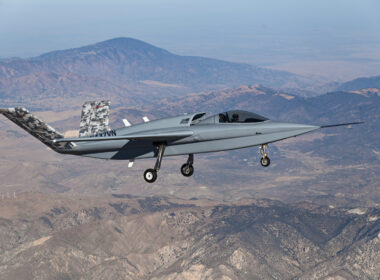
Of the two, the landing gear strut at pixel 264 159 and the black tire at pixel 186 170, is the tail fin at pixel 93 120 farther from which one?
the landing gear strut at pixel 264 159

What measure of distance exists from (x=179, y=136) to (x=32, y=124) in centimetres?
1341

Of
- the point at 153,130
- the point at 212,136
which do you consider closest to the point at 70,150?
the point at 153,130

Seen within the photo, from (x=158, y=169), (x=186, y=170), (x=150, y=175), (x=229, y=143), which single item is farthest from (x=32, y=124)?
(x=229, y=143)

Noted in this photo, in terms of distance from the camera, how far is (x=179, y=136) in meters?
40.6

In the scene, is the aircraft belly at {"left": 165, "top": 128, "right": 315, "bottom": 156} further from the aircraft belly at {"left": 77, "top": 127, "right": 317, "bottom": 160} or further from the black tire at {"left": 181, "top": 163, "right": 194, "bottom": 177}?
the black tire at {"left": 181, "top": 163, "right": 194, "bottom": 177}

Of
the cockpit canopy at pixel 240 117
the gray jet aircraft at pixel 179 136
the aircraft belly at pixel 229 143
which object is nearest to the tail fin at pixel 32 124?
the gray jet aircraft at pixel 179 136

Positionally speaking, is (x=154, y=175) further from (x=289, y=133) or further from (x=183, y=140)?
(x=289, y=133)

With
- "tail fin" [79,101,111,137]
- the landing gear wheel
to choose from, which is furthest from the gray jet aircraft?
"tail fin" [79,101,111,137]

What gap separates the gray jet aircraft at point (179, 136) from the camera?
39.5m

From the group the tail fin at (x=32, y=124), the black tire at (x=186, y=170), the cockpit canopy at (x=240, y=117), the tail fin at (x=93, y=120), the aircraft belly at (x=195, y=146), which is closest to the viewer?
the aircraft belly at (x=195, y=146)

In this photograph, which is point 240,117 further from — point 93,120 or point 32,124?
point 32,124

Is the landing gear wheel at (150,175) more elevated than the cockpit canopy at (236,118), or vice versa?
the cockpit canopy at (236,118)

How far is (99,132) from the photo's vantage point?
48.7 m

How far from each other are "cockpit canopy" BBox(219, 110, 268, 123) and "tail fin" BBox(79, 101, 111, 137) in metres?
12.6
